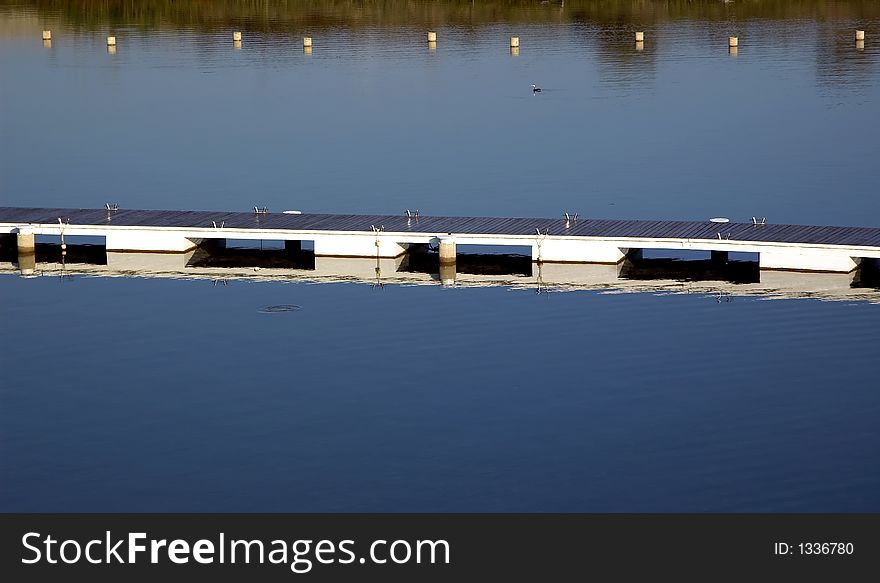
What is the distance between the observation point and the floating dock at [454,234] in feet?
104

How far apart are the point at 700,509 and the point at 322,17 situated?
65.9m

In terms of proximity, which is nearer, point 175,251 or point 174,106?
point 175,251

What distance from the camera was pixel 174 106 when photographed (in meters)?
58.8

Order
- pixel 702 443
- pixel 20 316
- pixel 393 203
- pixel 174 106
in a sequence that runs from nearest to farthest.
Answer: pixel 702 443
pixel 20 316
pixel 393 203
pixel 174 106

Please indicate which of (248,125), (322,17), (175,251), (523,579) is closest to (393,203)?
(175,251)

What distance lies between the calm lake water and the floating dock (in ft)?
4.94

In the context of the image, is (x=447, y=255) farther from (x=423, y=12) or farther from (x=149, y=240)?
(x=423, y=12)

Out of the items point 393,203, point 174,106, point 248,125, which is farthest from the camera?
point 174,106

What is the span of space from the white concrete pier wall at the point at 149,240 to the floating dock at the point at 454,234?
2 cm

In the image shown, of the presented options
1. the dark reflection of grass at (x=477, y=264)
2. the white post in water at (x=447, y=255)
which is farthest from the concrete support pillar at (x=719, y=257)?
the white post in water at (x=447, y=255)

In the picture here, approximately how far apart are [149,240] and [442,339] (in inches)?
340

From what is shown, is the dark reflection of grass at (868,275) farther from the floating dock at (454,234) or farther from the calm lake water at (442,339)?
the calm lake water at (442,339)

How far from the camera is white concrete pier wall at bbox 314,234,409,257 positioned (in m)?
33.4

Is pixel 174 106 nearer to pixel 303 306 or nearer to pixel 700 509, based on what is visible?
pixel 303 306
